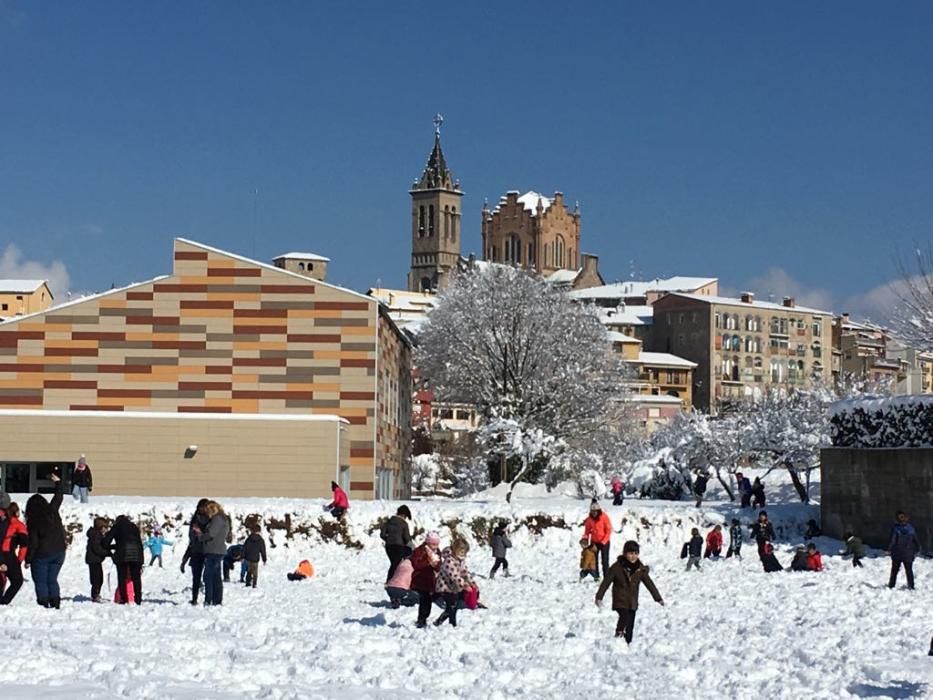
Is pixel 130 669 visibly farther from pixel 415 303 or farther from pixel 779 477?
pixel 415 303

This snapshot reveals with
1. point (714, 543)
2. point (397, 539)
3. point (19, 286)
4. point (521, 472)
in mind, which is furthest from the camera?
point (19, 286)

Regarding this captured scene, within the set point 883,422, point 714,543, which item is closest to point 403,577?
point 714,543

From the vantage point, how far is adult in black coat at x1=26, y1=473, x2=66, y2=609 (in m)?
20.8

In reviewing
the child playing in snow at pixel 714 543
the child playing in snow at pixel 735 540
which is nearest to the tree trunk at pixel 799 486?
the child playing in snow at pixel 735 540

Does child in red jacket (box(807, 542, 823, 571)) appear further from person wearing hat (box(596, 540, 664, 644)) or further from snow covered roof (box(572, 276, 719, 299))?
snow covered roof (box(572, 276, 719, 299))

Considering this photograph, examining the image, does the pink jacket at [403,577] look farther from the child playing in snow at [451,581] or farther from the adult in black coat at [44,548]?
the adult in black coat at [44,548]

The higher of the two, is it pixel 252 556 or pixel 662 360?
pixel 662 360

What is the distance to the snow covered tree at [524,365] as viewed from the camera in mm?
62625

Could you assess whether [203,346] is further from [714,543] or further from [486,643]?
[486,643]

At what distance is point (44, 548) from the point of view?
20.8 meters

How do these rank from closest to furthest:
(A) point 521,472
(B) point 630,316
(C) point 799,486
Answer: (C) point 799,486 → (A) point 521,472 → (B) point 630,316

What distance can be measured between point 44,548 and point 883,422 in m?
27.7

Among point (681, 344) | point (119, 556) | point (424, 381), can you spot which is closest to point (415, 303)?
point (681, 344)

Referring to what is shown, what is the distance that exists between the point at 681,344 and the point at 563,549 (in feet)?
373
